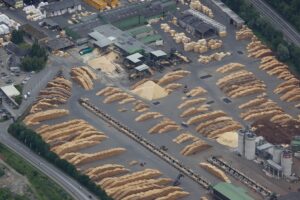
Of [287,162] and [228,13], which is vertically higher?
[287,162]

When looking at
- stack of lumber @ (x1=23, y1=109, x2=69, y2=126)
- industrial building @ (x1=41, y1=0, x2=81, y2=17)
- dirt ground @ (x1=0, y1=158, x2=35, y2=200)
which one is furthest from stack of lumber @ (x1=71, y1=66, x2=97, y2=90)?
dirt ground @ (x1=0, y1=158, x2=35, y2=200)

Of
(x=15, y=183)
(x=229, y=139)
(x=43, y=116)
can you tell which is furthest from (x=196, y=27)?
(x=15, y=183)

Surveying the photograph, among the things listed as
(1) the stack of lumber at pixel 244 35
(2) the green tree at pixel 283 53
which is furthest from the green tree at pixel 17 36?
(2) the green tree at pixel 283 53

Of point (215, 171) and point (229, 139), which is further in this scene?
point (229, 139)

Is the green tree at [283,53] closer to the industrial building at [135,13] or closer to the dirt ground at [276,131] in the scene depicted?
the dirt ground at [276,131]

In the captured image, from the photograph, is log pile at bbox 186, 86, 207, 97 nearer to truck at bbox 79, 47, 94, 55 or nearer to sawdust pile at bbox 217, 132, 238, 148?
sawdust pile at bbox 217, 132, 238, 148

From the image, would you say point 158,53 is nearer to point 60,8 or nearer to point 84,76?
point 84,76

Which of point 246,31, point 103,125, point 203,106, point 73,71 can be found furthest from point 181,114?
point 246,31
